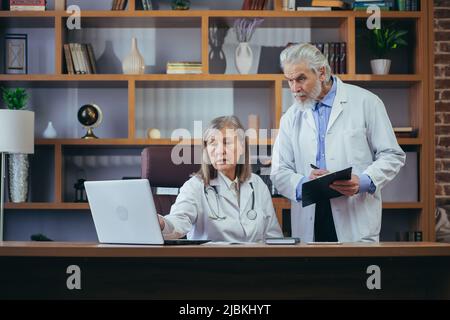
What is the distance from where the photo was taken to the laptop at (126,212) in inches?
96.4

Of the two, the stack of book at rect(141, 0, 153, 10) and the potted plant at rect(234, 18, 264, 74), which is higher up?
the stack of book at rect(141, 0, 153, 10)

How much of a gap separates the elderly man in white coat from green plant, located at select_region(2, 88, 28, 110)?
1.96 meters

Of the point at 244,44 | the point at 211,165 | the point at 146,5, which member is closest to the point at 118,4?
the point at 146,5

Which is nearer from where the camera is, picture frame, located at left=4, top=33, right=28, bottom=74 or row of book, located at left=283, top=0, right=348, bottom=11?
row of book, located at left=283, top=0, right=348, bottom=11

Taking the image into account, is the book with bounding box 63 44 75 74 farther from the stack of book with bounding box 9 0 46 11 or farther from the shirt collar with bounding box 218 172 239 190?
the shirt collar with bounding box 218 172 239 190

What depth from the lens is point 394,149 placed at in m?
3.25

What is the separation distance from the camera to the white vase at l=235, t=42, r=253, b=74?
4.73 metres

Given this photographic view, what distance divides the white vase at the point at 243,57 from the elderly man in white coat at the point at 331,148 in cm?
134

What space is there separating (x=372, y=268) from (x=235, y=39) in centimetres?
279

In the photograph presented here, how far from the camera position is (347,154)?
10.9 ft

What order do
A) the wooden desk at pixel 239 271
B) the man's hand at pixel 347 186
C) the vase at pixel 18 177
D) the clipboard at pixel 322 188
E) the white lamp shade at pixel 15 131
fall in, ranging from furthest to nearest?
the vase at pixel 18 177 → the white lamp shade at pixel 15 131 → the man's hand at pixel 347 186 → the clipboard at pixel 322 188 → the wooden desk at pixel 239 271

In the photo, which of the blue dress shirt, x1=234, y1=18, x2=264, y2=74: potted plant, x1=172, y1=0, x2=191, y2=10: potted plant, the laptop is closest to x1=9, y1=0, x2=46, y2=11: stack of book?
x1=172, y1=0, x2=191, y2=10: potted plant

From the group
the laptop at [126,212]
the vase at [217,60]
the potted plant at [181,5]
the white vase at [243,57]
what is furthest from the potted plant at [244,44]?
the laptop at [126,212]

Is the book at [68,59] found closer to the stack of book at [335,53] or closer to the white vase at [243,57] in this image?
the white vase at [243,57]
